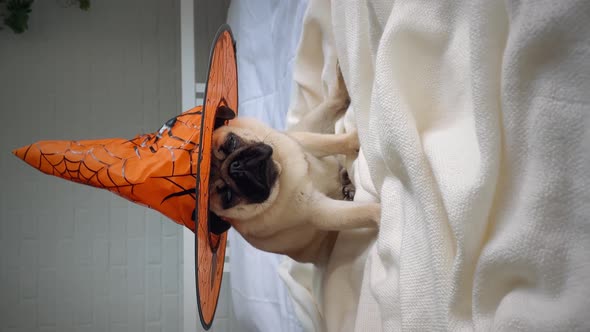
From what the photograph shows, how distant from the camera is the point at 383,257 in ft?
2.25

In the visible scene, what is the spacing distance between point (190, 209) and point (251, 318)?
2.71 ft

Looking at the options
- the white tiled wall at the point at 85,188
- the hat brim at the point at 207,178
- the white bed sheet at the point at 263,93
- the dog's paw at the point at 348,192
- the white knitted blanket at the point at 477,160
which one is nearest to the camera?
the white knitted blanket at the point at 477,160

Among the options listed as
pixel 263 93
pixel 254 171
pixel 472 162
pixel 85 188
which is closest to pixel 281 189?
pixel 254 171

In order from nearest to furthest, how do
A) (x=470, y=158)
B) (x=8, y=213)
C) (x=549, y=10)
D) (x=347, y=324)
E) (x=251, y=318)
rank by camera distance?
(x=549, y=10)
(x=470, y=158)
(x=347, y=324)
(x=251, y=318)
(x=8, y=213)

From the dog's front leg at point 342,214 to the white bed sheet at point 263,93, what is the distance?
0.49 m

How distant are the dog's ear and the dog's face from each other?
4 cm

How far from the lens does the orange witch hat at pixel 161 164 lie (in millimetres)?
886

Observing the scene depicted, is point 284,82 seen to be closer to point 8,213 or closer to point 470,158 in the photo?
A: point 470,158

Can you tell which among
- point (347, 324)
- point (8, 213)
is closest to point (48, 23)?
point (8, 213)

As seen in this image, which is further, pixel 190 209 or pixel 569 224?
pixel 190 209

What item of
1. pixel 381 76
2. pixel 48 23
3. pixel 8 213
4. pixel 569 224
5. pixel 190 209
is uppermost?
pixel 48 23

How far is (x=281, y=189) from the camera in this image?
3.26 ft

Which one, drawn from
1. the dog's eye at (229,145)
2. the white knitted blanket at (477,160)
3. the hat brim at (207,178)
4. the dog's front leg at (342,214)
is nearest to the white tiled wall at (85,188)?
the hat brim at (207,178)

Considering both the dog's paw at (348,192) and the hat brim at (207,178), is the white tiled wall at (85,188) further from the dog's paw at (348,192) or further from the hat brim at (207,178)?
the dog's paw at (348,192)
